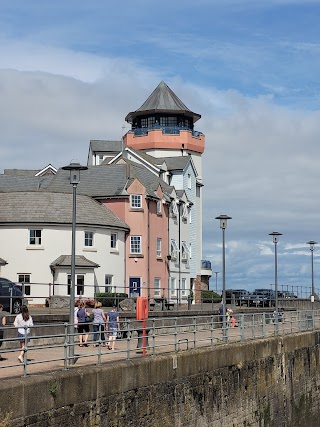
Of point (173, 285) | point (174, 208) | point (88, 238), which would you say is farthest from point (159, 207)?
point (88, 238)

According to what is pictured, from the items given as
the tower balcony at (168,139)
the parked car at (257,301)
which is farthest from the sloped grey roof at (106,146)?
the parked car at (257,301)

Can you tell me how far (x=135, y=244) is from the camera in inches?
2338

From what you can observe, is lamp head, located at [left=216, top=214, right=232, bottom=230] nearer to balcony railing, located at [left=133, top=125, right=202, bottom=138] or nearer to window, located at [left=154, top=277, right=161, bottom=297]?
window, located at [left=154, top=277, right=161, bottom=297]

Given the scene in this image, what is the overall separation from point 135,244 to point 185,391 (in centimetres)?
3967

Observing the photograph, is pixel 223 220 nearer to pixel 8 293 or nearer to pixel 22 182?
pixel 8 293

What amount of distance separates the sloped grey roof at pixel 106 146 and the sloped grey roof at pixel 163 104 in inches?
164

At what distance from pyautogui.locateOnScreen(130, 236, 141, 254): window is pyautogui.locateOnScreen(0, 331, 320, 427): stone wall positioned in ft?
91.4

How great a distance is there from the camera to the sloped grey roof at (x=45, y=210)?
53.3m

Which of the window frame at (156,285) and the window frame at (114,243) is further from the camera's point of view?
the window frame at (156,285)

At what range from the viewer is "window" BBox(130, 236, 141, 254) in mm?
59281

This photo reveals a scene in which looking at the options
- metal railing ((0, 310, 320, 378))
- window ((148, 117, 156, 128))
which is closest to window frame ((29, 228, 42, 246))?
metal railing ((0, 310, 320, 378))

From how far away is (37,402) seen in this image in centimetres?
1388

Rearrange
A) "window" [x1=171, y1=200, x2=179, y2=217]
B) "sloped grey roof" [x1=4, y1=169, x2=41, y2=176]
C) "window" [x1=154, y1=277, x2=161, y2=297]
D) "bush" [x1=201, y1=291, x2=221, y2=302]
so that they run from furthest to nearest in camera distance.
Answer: "sloped grey roof" [x1=4, y1=169, x2=41, y2=176], "window" [x1=171, y1=200, x2=179, y2=217], "bush" [x1=201, y1=291, x2=221, y2=302], "window" [x1=154, y1=277, x2=161, y2=297]

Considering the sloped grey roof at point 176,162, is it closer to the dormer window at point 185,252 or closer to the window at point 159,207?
the dormer window at point 185,252
